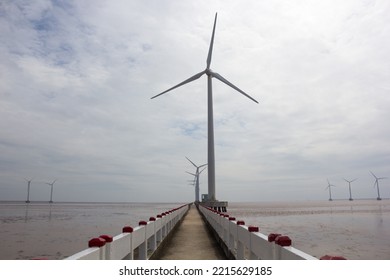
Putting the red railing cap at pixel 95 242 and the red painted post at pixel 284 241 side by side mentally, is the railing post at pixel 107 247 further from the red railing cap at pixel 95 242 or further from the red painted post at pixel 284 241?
the red painted post at pixel 284 241

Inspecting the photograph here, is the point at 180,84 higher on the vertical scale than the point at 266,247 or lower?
higher

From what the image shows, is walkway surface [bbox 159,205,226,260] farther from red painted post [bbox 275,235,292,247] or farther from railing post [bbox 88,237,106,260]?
red painted post [bbox 275,235,292,247]

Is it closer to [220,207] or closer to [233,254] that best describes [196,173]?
[220,207]

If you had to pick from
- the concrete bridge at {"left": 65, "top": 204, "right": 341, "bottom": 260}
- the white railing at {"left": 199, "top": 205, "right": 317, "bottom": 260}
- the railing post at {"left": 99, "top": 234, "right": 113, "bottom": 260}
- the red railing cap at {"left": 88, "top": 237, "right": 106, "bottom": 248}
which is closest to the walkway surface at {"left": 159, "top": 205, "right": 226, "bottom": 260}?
the concrete bridge at {"left": 65, "top": 204, "right": 341, "bottom": 260}

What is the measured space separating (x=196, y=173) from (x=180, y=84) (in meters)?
53.0

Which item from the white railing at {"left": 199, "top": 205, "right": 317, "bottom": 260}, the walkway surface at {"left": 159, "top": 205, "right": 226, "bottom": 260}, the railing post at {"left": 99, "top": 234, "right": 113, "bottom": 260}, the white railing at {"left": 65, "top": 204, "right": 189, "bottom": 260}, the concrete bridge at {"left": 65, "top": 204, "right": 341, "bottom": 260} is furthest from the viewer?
the walkway surface at {"left": 159, "top": 205, "right": 226, "bottom": 260}

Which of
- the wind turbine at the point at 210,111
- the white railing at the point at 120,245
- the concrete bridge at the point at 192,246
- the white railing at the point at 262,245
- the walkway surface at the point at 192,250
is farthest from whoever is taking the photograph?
the wind turbine at the point at 210,111

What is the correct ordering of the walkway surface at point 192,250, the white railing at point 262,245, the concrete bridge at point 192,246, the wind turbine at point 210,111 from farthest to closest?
1. the wind turbine at point 210,111
2. the walkway surface at point 192,250
3. the concrete bridge at point 192,246
4. the white railing at point 262,245

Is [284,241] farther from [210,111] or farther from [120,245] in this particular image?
[210,111]

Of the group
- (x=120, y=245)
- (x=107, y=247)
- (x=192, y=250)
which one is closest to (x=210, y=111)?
(x=192, y=250)

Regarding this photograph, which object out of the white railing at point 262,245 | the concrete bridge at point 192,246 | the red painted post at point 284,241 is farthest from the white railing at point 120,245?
the red painted post at point 284,241

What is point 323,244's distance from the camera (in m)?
26.9
